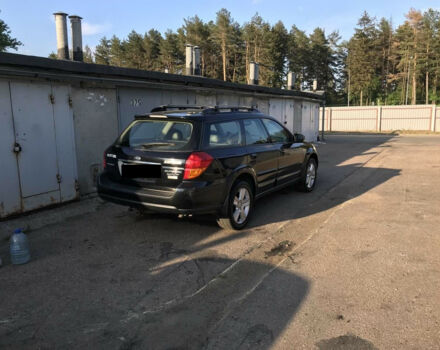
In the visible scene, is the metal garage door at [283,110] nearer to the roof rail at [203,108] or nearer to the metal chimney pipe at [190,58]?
the metal chimney pipe at [190,58]

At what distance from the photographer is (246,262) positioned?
4.04 m

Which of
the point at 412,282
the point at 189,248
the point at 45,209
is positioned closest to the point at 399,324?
the point at 412,282

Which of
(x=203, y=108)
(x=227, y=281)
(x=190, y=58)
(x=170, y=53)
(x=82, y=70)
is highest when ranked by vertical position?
(x=170, y=53)

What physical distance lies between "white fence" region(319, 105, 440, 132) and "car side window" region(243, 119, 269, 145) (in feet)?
105

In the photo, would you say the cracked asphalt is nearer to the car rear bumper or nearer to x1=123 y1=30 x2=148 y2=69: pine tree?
the car rear bumper

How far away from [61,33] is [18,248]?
5.08 m

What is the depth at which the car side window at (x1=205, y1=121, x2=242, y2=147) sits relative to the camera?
470 cm

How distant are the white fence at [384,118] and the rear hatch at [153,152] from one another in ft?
111

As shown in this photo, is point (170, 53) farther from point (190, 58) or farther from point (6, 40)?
point (190, 58)

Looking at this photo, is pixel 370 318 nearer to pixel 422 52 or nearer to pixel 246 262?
pixel 246 262

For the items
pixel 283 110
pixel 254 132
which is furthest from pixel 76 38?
pixel 283 110

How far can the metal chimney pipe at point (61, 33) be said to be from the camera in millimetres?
7250

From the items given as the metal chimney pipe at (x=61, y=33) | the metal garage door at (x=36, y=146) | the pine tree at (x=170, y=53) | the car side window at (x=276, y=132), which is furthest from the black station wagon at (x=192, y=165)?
the pine tree at (x=170, y=53)

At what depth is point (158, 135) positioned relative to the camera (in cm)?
474
